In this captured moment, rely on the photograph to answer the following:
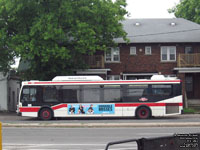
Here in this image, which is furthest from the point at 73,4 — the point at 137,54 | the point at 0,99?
the point at 0,99

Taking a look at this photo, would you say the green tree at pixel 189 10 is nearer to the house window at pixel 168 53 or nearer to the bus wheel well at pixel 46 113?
the house window at pixel 168 53

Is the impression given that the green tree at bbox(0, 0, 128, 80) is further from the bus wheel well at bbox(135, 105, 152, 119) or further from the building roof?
the building roof

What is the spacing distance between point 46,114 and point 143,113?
667 centimetres

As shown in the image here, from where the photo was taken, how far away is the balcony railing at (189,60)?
33525 mm

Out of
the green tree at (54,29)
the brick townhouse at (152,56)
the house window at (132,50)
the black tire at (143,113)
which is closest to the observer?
the black tire at (143,113)

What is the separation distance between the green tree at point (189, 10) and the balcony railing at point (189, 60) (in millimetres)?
12641

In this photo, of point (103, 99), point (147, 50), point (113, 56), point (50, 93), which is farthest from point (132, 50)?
point (50, 93)

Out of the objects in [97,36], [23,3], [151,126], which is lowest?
[151,126]

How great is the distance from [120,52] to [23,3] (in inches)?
488

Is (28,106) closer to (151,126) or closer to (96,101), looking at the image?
(96,101)

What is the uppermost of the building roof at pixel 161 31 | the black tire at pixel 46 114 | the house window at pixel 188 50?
the building roof at pixel 161 31

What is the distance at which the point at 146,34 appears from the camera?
36.2 metres

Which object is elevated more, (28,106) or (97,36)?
(97,36)

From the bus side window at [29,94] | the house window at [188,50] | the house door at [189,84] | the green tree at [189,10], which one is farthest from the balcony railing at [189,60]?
the bus side window at [29,94]
